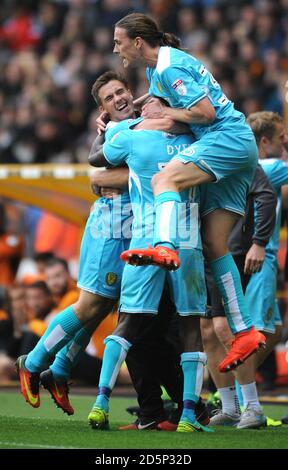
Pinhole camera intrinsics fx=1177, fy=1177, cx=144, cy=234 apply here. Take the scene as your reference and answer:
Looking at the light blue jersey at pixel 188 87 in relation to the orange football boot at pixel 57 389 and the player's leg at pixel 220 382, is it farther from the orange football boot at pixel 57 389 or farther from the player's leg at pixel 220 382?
the orange football boot at pixel 57 389

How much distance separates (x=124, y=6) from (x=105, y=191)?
38.4 ft

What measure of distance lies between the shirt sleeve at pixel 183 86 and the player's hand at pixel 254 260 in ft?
4.96

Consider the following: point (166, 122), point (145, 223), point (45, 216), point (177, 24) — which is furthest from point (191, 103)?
point (177, 24)

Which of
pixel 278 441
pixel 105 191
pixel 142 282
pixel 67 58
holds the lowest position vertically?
pixel 278 441

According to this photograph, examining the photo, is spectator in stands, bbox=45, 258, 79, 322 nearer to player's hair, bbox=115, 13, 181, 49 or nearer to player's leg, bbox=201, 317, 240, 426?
player's leg, bbox=201, 317, 240, 426

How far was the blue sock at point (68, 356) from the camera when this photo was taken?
7.54m

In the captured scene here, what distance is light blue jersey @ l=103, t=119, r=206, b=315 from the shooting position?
701 centimetres

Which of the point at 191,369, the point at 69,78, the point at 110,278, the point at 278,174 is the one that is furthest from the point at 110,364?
the point at 69,78

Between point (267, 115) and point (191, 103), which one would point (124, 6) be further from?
point (191, 103)

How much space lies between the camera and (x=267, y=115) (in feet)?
28.2

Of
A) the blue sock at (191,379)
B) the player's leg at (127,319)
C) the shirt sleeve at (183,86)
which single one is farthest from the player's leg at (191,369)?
the shirt sleeve at (183,86)

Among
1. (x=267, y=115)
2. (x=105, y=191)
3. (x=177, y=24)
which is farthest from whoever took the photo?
(x=177, y=24)

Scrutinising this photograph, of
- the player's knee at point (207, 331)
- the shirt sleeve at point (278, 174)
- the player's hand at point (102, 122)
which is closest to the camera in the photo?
the player's hand at point (102, 122)

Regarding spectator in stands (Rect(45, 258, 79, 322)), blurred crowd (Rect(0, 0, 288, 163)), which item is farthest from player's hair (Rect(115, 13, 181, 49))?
blurred crowd (Rect(0, 0, 288, 163))
